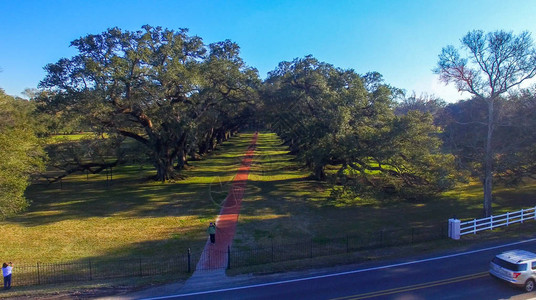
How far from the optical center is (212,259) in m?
16.2

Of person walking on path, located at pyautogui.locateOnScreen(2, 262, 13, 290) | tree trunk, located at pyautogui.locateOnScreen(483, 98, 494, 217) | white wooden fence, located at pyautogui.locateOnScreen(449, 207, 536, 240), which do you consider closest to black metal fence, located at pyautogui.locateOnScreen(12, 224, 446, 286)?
person walking on path, located at pyautogui.locateOnScreen(2, 262, 13, 290)

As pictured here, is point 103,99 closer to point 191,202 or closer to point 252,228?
point 191,202

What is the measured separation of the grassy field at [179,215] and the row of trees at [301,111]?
7.40ft

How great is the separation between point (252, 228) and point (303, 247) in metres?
4.81

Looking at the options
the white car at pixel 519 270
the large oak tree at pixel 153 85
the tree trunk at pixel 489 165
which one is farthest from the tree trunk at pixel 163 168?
the white car at pixel 519 270

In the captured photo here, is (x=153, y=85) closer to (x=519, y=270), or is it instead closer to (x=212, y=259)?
(x=212, y=259)

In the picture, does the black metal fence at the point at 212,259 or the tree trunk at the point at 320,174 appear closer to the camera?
the black metal fence at the point at 212,259

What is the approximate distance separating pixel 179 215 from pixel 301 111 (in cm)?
1752

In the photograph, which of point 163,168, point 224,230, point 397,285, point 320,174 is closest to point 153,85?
point 163,168

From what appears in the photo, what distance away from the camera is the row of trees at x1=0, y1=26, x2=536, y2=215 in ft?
73.4

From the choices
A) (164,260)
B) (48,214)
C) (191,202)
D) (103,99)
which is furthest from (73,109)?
(164,260)

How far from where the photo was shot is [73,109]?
92.0ft

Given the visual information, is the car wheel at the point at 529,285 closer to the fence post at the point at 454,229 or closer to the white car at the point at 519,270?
the white car at the point at 519,270

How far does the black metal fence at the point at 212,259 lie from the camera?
14508 mm
